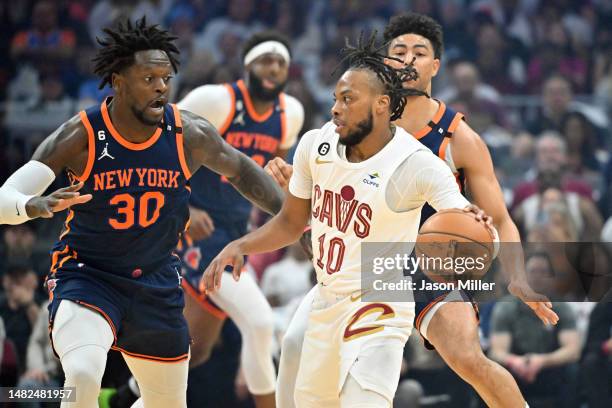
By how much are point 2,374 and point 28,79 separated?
5.35 meters

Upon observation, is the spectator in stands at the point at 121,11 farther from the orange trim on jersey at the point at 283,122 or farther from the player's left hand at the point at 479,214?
the player's left hand at the point at 479,214

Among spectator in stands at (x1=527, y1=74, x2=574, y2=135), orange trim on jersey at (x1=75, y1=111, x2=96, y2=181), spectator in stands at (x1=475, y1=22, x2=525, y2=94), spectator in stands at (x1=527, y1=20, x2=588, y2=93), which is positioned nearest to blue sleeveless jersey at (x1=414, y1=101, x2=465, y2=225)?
orange trim on jersey at (x1=75, y1=111, x2=96, y2=181)

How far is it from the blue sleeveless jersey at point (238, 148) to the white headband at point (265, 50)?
10.6 inches

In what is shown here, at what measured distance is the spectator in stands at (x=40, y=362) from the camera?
7320 mm

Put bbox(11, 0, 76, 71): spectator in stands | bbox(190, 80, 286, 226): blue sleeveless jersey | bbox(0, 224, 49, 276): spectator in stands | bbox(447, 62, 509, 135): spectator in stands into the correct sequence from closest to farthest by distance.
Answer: bbox(190, 80, 286, 226): blue sleeveless jersey, bbox(0, 224, 49, 276): spectator in stands, bbox(447, 62, 509, 135): spectator in stands, bbox(11, 0, 76, 71): spectator in stands

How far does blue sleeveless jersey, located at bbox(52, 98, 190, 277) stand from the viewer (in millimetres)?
5098

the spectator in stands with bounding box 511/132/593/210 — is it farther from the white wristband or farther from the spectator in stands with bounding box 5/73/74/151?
the white wristband

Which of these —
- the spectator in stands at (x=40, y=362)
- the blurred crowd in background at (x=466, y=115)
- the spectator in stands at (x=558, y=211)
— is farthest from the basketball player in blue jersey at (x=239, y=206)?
the spectator in stands at (x=558, y=211)

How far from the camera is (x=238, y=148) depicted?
702 centimetres

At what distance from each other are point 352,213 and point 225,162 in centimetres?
97

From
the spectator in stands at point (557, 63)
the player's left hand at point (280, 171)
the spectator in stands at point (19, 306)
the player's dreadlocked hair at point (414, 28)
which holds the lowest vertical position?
the spectator in stands at point (19, 306)

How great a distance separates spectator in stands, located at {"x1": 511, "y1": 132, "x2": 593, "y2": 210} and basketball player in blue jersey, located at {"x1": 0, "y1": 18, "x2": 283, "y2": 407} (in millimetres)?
5151

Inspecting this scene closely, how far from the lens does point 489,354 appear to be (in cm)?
774

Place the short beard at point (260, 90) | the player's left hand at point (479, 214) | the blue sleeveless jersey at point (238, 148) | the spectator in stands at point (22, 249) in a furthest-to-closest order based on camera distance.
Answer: the spectator in stands at point (22, 249)
the short beard at point (260, 90)
the blue sleeveless jersey at point (238, 148)
the player's left hand at point (479, 214)
